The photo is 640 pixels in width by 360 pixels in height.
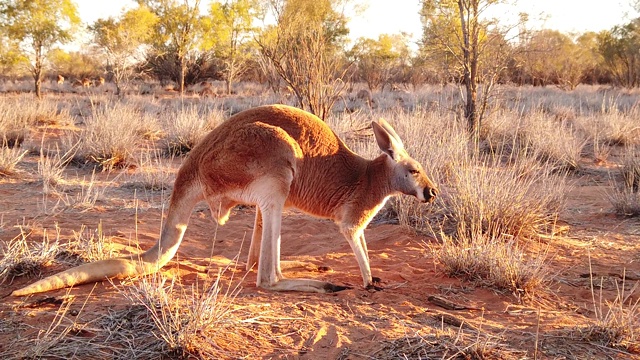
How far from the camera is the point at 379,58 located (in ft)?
116

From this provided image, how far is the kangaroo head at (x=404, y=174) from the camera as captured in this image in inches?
165

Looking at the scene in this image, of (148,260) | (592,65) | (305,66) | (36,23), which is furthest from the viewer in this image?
(592,65)

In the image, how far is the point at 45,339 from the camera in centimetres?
269

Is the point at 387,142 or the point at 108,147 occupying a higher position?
the point at 387,142

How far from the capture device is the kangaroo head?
13.8 feet

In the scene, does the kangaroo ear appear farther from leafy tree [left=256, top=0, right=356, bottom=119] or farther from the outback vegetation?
leafy tree [left=256, top=0, right=356, bottom=119]

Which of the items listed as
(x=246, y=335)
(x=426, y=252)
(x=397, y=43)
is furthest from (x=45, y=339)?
(x=397, y=43)

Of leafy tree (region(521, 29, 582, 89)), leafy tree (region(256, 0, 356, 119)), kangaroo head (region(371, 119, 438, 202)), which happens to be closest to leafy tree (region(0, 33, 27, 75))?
leafy tree (region(256, 0, 356, 119))

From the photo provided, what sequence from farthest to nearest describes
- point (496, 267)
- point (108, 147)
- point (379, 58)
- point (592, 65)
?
point (592, 65) → point (379, 58) → point (108, 147) → point (496, 267)

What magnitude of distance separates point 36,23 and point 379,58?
21.0 metres

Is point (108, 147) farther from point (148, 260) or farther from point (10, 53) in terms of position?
point (10, 53)

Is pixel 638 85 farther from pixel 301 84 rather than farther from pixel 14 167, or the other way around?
pixel 14 167

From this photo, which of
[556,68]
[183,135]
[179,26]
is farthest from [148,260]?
[556,68]

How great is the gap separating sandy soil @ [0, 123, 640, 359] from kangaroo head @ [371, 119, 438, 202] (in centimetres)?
75
